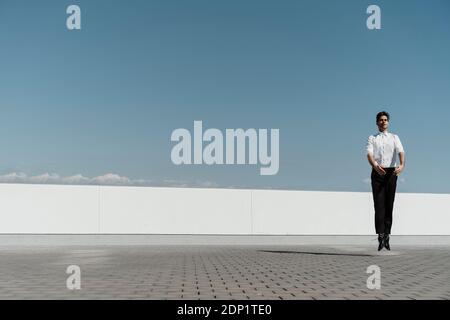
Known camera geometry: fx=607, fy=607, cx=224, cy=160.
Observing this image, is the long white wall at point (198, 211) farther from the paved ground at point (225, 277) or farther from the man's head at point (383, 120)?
the man's head at point (383, 120)

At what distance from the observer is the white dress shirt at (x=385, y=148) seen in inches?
409

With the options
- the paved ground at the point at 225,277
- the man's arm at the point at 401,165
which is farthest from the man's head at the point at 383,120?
the paved ground at the point at 225,277

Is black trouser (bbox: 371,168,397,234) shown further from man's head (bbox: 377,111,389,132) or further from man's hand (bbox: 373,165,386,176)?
man's head (bbox: 377,111,389,132)

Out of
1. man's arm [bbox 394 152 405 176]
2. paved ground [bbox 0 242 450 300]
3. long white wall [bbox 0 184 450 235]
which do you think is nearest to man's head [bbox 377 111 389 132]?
man's arm [bbox 394 152 405 176]

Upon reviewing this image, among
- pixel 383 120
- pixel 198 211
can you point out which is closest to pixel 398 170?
pixel 383 120

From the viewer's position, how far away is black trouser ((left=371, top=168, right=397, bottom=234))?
10422 millimetres

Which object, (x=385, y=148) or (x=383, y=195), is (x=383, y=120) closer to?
(x=385, y=148)

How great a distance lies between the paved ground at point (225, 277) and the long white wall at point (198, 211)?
A: 5552 mm

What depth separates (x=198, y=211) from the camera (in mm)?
16609
